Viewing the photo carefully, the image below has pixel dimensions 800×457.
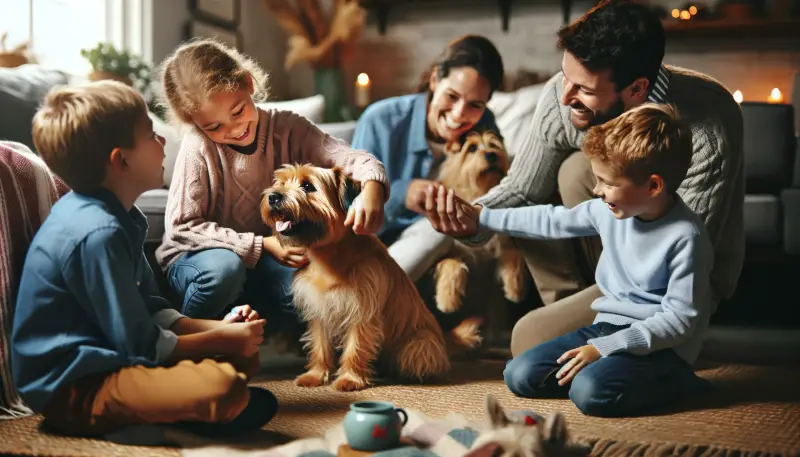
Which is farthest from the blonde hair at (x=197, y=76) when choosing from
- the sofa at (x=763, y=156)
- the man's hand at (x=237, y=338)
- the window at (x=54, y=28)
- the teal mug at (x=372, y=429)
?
the window at (x=54, y=28)

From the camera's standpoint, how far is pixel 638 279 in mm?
1502

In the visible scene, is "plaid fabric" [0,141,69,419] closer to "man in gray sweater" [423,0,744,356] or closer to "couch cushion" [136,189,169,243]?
"couch cushion" [136,189,169,243]

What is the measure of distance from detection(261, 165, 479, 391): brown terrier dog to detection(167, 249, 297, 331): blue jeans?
0.05 m

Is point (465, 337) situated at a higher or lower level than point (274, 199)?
lower

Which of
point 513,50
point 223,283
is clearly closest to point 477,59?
point 223,283

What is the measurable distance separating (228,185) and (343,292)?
0.31 m

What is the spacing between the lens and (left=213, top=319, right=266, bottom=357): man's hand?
4.25ft

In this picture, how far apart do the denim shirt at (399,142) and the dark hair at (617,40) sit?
0.57 m

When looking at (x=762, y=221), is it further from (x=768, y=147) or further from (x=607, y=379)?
(x=607, y=379)

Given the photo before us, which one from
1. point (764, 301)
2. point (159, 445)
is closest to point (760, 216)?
point (764, 301)

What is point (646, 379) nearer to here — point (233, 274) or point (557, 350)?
point (557, 350)

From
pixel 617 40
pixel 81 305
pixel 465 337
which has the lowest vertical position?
pixel 465 337

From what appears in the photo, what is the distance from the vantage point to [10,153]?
1.45 meters

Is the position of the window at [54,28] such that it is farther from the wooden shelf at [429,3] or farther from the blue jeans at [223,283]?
the wooden shelf at [429,3]
